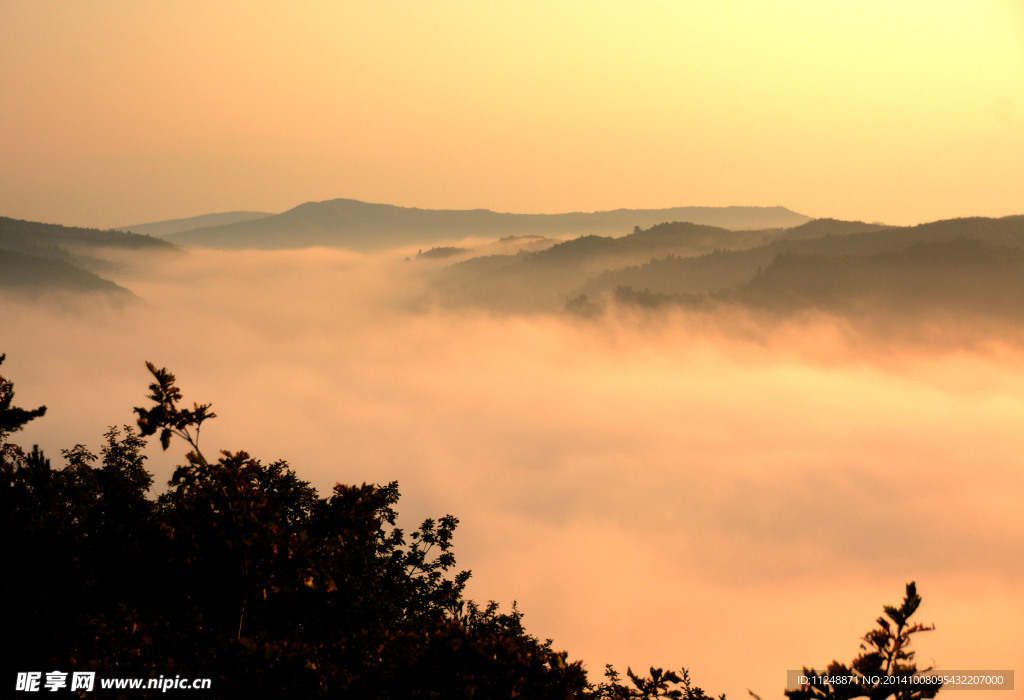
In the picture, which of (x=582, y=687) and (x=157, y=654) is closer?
(x=582, y=687)

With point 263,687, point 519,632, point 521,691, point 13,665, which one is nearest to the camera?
point 263,687

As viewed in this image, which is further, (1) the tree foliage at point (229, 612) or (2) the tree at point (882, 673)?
(1) the tree foliage at point (229, 612)

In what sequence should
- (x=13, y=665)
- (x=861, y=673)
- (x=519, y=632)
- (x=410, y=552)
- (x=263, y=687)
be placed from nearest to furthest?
(x=861, y=673) → (x=263, y=687) → (x=13, y=665) → (x=519, y=632) → (x=410, y=552)

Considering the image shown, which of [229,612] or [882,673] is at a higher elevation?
[229,612]

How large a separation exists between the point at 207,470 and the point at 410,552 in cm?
1798

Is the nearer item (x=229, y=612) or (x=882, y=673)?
(x=882, y=673)

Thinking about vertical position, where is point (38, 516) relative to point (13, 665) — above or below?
above

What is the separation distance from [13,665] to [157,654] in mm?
2387

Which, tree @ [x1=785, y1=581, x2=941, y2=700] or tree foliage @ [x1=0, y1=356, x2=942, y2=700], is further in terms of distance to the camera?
tree foliage @ [x1=0, y1=356, x2=942, y2=700]

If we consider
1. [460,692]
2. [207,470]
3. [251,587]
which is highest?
[207,470]

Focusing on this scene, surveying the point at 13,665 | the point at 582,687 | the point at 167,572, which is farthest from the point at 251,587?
the point at 582,687

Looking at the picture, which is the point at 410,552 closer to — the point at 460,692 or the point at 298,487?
the point at 298,487

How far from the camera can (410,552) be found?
30.4 m

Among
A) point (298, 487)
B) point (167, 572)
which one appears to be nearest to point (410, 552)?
point (298, 487)
